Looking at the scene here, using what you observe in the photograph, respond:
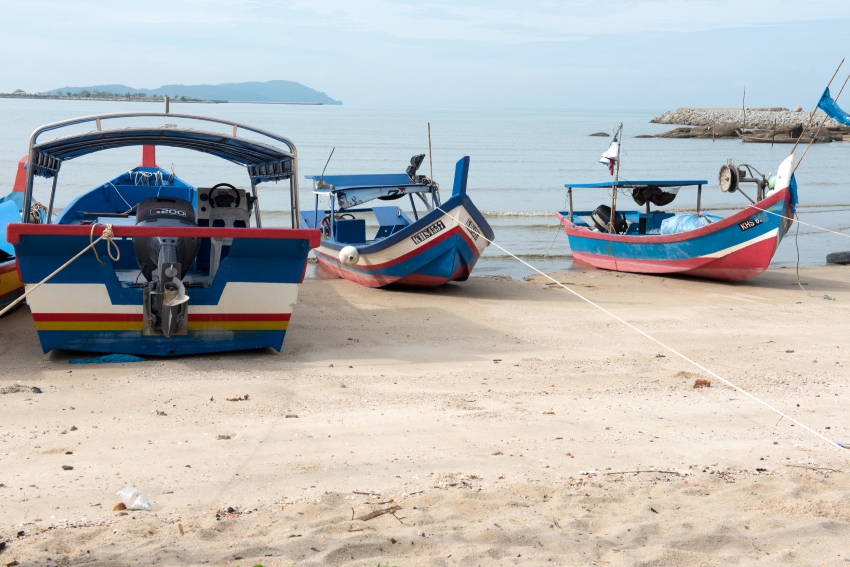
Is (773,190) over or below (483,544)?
over

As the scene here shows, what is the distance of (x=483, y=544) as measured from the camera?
3713 mm

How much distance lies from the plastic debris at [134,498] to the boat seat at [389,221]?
10728 mm

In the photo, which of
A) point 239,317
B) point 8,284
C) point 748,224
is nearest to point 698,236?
point 748,224

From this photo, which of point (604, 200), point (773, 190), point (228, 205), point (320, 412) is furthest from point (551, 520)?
point (604, 200)

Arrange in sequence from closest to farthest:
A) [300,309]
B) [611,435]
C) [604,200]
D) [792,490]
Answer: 1. [792,490]
2. [611,435]
3. [300,309]
4. [604,200]

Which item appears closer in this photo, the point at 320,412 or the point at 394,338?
the point at 320,412

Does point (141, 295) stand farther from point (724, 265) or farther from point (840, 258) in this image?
point (840, 258)

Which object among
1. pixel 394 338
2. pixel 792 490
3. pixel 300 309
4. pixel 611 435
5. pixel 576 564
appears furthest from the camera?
pixel 300 309

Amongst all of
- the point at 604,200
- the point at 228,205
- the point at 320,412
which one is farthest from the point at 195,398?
the point at 604,200

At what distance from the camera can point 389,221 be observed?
15156 mm

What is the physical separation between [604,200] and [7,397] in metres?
28.0

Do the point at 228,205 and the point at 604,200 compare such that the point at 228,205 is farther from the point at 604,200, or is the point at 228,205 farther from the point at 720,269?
the point at 604,200

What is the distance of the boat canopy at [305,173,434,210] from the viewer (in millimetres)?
13406

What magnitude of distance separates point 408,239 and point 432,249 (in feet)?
1.20
